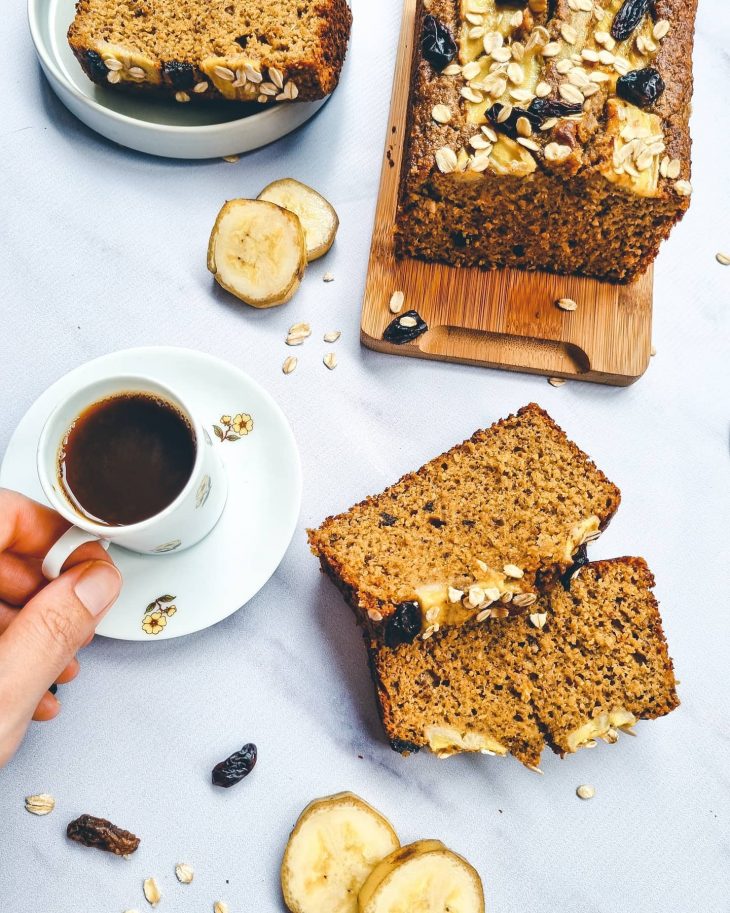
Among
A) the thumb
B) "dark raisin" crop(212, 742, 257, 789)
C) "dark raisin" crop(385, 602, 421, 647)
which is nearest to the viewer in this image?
the thumb

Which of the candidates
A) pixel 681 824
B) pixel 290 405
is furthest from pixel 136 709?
pixel 681 824

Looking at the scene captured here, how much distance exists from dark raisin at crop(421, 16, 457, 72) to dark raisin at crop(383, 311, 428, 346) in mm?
667

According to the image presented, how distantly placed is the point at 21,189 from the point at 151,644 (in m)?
1.48

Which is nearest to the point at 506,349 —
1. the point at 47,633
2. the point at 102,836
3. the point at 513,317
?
the point at 513,317

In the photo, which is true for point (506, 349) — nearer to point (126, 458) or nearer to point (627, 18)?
point (627, 18)

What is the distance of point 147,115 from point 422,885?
2.32 m

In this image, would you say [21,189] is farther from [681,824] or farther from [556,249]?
[681,824]

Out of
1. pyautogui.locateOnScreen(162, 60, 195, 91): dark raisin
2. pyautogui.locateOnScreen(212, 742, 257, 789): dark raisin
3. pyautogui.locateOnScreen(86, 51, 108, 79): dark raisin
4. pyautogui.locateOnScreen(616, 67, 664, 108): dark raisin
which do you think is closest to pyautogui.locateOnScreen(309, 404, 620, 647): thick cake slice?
pyautogui.locateOnScreen(212, 742, 257, 789): dark raisin

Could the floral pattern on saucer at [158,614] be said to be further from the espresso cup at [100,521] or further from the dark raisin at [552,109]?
the dark raisin at [552,109]

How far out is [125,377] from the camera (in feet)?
6.12

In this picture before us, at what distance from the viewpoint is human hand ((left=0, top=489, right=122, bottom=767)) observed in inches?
70.6

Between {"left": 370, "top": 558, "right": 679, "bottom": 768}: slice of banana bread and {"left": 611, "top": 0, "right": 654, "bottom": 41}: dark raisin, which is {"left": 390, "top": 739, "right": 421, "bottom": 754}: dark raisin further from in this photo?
{"left": 611, "top": 0, "right": 654, "bottom": 41}: dark raisin

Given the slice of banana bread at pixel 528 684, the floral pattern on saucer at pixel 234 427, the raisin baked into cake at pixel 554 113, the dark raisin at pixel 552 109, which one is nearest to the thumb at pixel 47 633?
the floral pattern on saucer at pixel 234 427

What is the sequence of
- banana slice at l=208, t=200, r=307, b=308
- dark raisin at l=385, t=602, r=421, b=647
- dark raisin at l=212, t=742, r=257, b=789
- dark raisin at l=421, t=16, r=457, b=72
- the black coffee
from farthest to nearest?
banana slice at l=208, t=200, r=307, b=308 → dark raisin at l=212, t=742, r=257, b=789 → dark raisin at l=421, t=16, r=457, b=72 → dark raisin at l=385, t=602, r=421, b=647 → the black coffee
